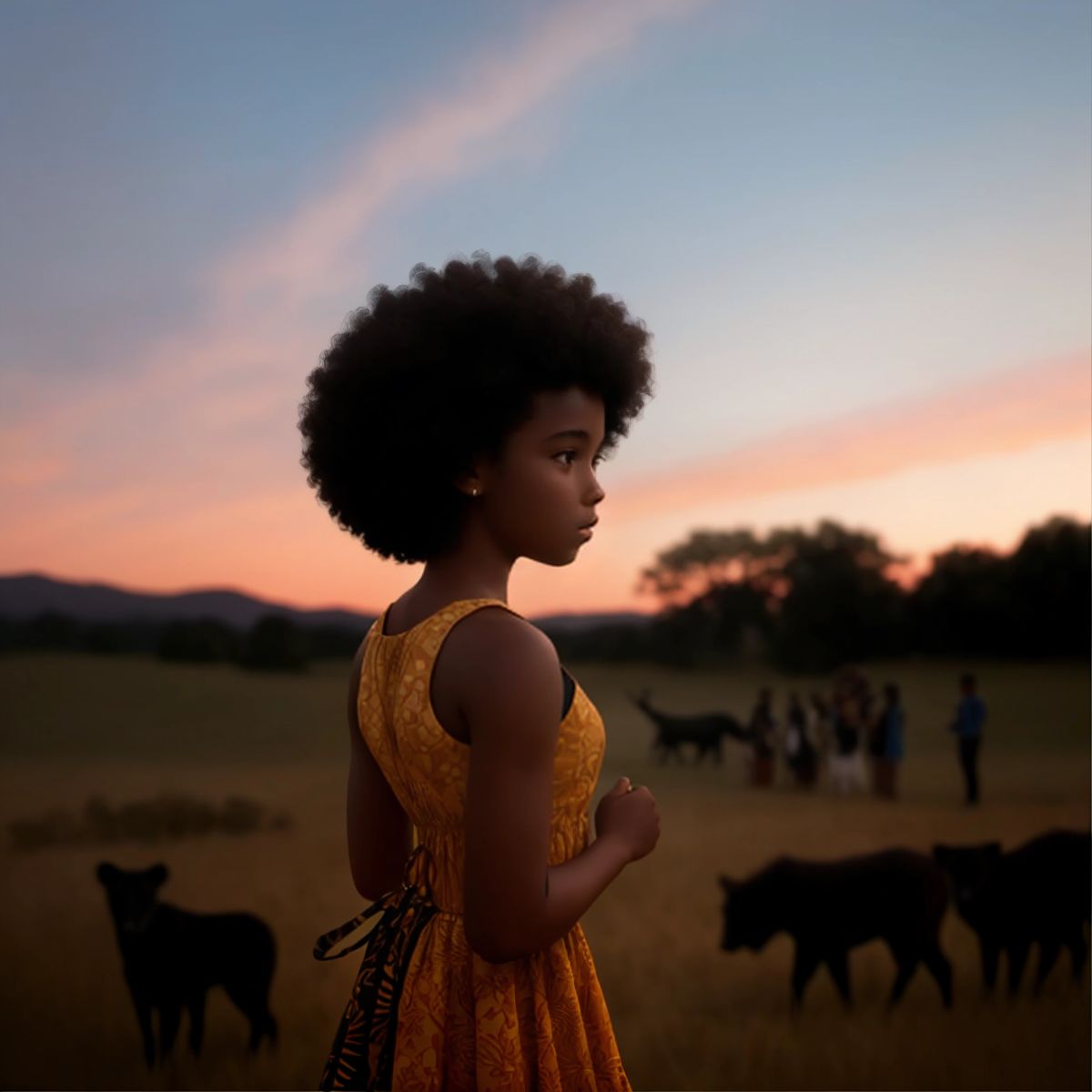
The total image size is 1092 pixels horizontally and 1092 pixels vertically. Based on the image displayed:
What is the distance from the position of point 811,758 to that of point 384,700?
343cm

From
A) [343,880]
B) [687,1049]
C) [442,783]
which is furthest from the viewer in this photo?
[343,880]

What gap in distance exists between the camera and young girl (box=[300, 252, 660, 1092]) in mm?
1305

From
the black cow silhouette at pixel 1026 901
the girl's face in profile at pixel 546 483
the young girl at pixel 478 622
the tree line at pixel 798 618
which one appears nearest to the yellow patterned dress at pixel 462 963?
the young girl at pixel 478 622

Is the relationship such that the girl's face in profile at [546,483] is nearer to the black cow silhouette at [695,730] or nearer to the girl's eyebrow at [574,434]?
the girl's eyebrow at [574,434]

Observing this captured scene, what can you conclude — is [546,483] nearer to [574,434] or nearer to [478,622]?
[574,434]

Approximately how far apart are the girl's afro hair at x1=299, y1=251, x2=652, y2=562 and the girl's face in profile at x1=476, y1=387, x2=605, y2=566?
0.07 ft

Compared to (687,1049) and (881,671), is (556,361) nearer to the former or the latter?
(687,1049)

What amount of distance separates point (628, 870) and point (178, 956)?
165 cm

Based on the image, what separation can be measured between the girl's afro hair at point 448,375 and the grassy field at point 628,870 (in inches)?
109

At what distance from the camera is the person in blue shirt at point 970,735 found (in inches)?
170

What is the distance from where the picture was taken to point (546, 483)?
1409 millimetres

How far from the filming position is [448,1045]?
1401 mm

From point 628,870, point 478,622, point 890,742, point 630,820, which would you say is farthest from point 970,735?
point 478,622

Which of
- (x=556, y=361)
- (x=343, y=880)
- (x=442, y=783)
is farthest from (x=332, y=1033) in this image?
(x=556, y=361)
